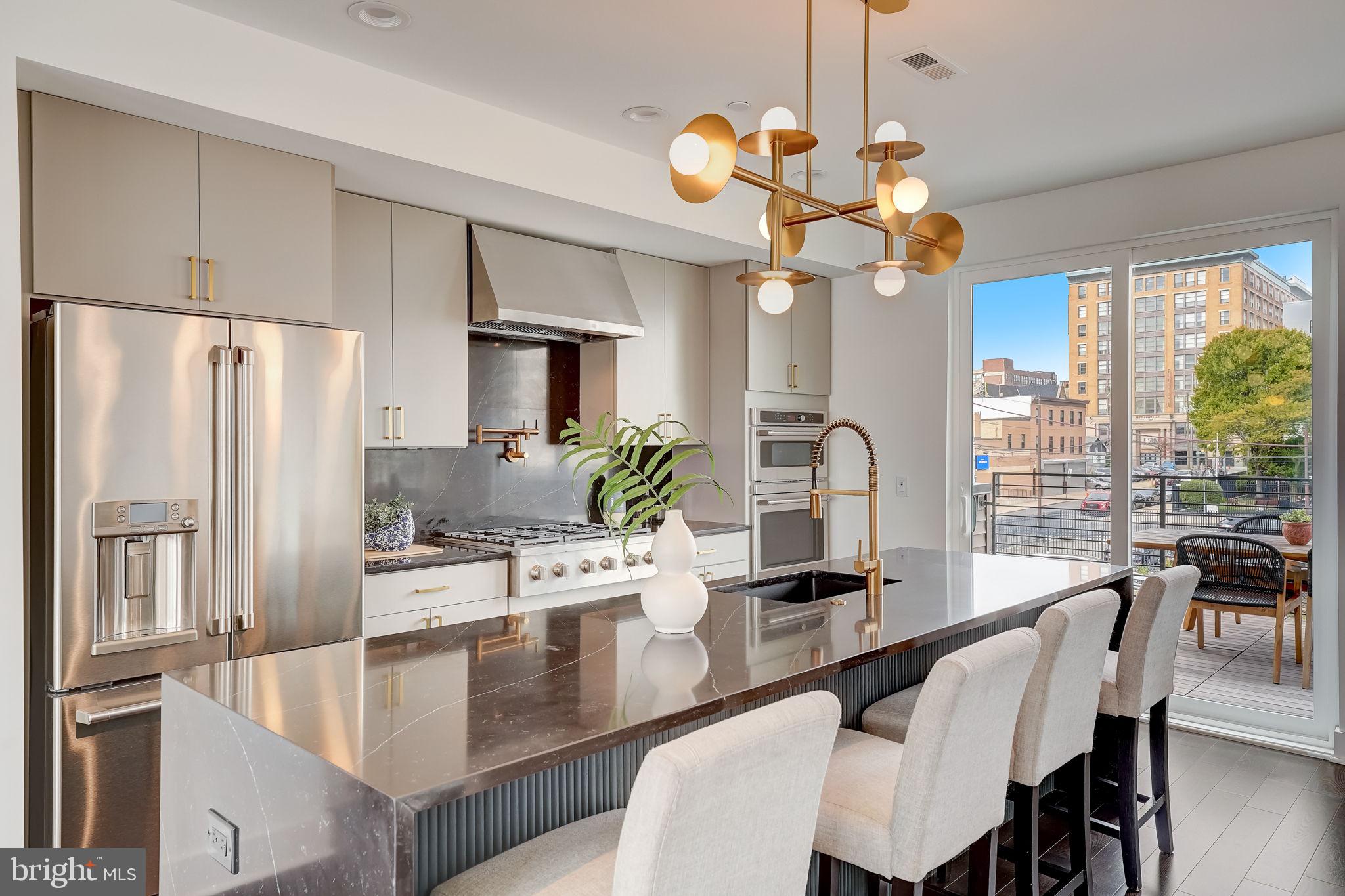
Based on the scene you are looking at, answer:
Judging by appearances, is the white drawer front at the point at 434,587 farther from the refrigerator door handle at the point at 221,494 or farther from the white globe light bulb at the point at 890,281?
the white globe light bulb at the point at 890,281

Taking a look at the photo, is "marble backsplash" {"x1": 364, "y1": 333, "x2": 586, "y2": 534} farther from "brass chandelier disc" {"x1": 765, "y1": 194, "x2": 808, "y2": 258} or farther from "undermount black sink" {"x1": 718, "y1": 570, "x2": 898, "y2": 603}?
"brass chandelier disc" {"x1": 765, "y1": 194, "x2": 808, "y2": 258}

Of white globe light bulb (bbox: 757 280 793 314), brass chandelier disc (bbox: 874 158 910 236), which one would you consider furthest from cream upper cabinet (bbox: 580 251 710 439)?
brass chandelier disc (bbox: 874 158 910 236)

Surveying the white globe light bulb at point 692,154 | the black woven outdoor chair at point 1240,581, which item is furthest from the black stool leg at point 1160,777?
the white globe light bulb at point 692,154

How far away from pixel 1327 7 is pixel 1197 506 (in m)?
2.22

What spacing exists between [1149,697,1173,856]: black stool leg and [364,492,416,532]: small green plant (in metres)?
2.88

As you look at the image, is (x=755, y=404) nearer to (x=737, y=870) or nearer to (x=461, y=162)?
(x=461, y=162)

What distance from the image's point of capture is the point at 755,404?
4.71m

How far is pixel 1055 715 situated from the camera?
6.55 feet

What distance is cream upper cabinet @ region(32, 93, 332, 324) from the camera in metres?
2.38

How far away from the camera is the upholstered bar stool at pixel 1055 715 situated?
1.93m

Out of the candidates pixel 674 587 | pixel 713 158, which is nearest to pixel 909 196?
pixel 713 158

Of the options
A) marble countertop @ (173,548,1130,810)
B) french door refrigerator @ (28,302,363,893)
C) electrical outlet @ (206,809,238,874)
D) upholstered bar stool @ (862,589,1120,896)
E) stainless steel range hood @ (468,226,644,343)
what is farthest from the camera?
stainless steel range hood @ (468,226,644,343)

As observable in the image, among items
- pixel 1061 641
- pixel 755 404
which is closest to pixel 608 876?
pixel 1061 641

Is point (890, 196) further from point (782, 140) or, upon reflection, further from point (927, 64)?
point (927, 64)
